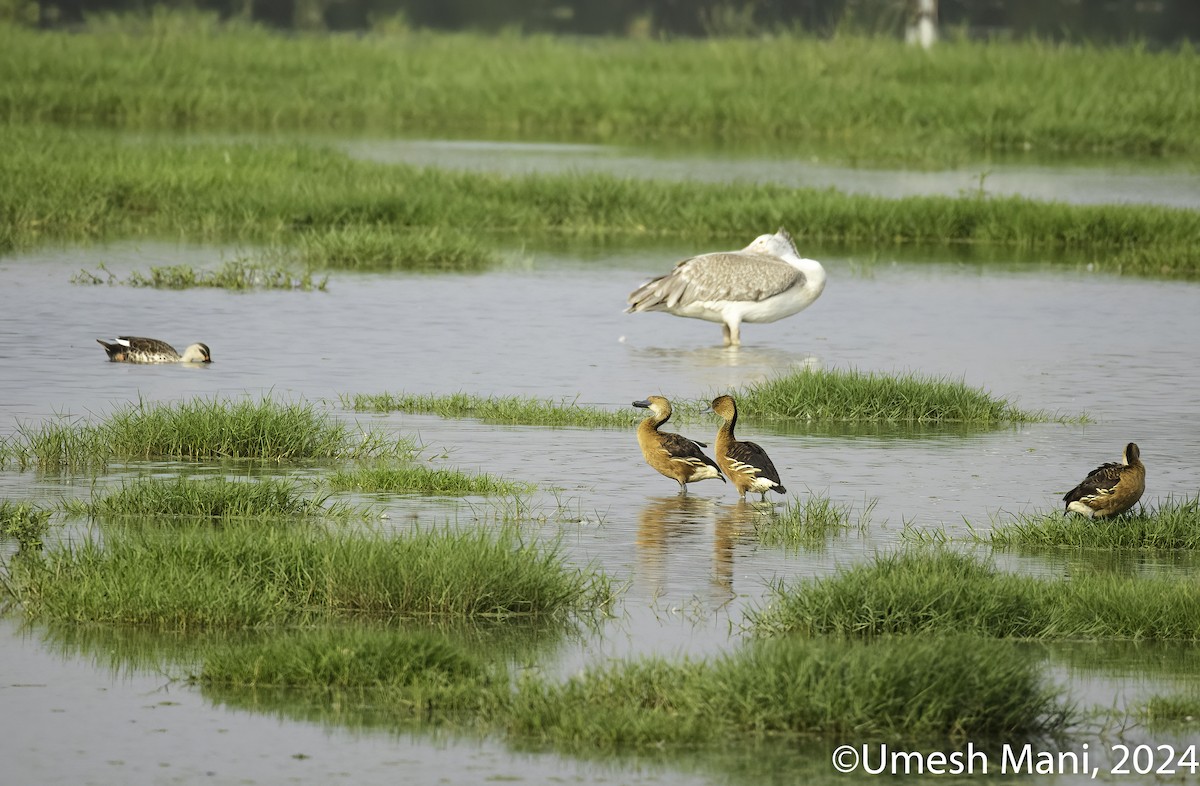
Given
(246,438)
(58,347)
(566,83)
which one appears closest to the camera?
(246,438)

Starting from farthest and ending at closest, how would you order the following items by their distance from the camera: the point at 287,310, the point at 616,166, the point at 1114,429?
the point at 616,166 < the point at 287,310 < the point at 1114,429

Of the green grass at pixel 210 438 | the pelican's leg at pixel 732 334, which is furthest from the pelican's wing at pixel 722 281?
the green grass at pixel 210 438

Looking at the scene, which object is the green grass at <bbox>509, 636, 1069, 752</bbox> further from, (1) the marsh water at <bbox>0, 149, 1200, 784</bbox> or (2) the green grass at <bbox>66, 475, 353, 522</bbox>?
(2) the green grass at <bbox>66, 475, 353, 522</bbox>

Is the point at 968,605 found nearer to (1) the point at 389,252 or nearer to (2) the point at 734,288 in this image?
(2) the point at 734,288

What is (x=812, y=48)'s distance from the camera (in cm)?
4069

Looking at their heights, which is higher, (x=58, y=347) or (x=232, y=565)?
(x=232, y=565)

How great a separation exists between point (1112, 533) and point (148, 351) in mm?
7848

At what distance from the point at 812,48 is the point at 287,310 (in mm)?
24301

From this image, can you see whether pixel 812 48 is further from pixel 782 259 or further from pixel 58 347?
pixel 58 347

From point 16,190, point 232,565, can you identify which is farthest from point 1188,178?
point 232,565

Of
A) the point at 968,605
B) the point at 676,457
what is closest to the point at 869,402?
the point at 676,457

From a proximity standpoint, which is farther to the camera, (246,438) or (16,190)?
(16,190)

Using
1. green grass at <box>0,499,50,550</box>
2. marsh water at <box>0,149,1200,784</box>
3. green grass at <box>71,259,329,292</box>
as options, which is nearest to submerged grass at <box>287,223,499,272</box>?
marsh water at <box>0,149,1200,784</box>

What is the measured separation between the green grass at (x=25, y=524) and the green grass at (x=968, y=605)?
3.17 m
